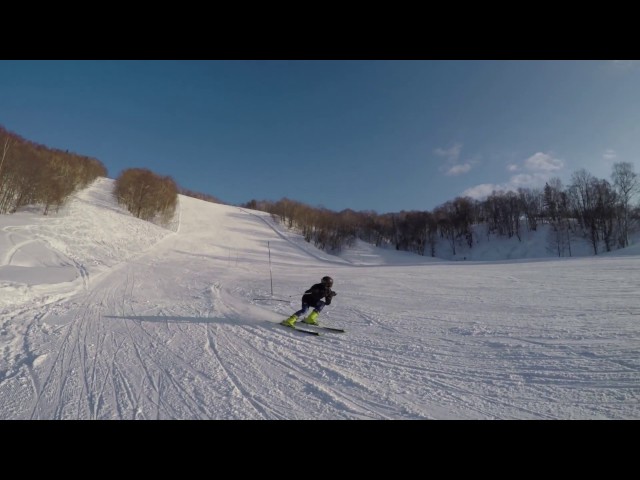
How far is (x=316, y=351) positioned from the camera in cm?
482

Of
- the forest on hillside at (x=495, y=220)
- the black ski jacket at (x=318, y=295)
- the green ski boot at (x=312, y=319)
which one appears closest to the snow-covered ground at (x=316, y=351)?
the green ski boot at (x=312, y=319)

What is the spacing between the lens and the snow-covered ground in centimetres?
317

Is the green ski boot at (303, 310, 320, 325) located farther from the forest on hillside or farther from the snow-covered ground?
the forest on hillside

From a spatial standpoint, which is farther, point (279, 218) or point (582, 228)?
point (279, 218)

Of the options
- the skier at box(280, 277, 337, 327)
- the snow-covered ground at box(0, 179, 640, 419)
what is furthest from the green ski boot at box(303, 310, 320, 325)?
the snow-covered ground at box(0, 179, 640, 419)

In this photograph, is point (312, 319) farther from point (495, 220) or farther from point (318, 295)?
point (495, 220)

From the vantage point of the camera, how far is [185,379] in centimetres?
380

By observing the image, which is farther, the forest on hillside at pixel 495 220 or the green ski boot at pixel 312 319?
the forest on hillside at pixel 495 220

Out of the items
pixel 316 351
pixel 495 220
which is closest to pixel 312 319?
pixel 316 351

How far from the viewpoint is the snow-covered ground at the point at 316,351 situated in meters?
3.17

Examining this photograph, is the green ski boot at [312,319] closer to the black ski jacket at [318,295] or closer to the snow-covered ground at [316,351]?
the black ski jacket at [318,295]
